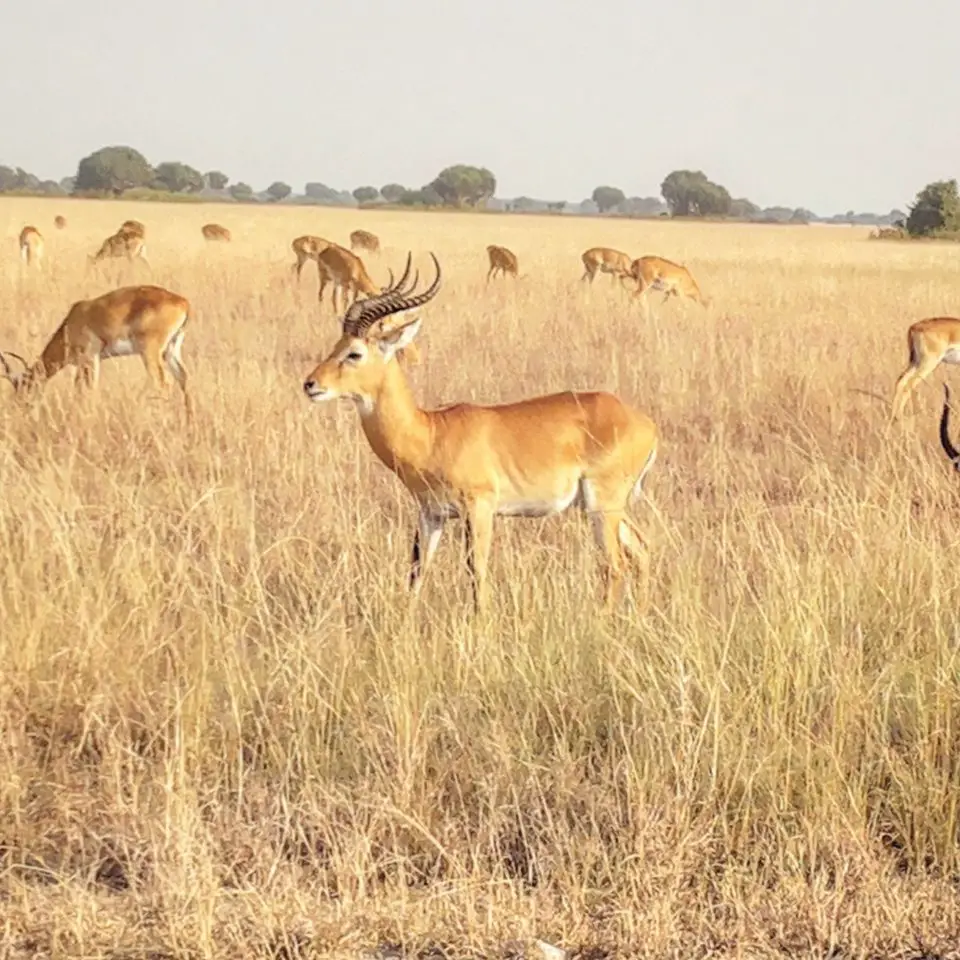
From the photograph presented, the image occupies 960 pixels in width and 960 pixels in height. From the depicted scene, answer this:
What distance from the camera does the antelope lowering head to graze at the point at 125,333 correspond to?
9531 mm

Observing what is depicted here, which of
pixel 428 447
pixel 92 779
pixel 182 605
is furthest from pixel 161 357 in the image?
pixel 92 779

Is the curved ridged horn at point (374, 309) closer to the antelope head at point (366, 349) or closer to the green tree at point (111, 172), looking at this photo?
the antelope head at point (366, 349)

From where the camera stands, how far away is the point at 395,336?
17.2 ft

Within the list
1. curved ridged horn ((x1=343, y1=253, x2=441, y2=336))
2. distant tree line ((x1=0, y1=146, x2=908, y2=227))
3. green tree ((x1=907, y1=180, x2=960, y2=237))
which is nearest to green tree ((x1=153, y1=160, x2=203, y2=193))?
distant tree line ((x1=0, y1=146, x2=908, y2=227))

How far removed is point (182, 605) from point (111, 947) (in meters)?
1.76

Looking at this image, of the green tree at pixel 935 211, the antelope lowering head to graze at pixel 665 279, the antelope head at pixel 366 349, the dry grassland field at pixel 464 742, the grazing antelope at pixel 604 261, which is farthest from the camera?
the green tree at pixel 935 211

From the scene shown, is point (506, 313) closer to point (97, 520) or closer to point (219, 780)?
point (97, 520)

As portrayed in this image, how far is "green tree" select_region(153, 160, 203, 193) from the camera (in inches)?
3979

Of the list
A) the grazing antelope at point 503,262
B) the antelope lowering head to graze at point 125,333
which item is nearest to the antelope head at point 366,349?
the antelope lowering head to graze at point 125,333

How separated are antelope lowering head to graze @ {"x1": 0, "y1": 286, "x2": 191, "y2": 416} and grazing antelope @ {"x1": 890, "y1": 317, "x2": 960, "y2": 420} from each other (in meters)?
5.49

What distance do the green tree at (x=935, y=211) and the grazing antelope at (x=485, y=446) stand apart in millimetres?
51730

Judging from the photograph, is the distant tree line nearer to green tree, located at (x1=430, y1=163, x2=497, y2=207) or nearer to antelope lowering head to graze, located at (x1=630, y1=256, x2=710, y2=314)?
green tree, located at (x1=430, y1=163, x2=497, y2=207)

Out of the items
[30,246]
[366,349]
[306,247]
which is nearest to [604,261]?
[306,247]

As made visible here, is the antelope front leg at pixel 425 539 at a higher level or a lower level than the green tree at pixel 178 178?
lower
